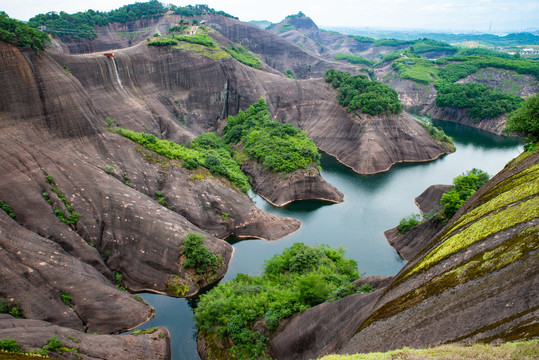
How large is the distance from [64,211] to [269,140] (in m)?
29.3

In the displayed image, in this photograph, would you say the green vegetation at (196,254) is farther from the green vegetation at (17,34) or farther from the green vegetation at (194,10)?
the green vegetation at (194,10)

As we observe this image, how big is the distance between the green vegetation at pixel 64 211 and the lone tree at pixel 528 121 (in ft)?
110

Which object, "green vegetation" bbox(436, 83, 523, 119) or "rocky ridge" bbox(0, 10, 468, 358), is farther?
"green vegetation" bbox(436, 83, 523, 119)

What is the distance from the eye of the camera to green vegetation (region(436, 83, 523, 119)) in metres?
75.3

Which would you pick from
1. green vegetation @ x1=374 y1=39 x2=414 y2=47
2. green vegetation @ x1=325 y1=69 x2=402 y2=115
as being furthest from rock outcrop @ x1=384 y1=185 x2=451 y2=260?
green vegetation @ x1=374 y1=39 x2=414 y2=47

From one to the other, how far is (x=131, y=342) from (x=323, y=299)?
40.4ft

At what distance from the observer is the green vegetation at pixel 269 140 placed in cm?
4641

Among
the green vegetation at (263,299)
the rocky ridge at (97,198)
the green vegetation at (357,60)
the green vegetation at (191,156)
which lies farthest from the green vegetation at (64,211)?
the green vegetation at (357,60)

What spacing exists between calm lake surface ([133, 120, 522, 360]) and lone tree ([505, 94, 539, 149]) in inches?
594

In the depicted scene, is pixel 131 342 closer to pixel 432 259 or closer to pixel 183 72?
pixel 432 259

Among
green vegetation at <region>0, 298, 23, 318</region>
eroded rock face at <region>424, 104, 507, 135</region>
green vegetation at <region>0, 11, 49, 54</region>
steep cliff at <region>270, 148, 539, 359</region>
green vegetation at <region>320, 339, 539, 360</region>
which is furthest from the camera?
eroded rock face at <region>424, 104, 507, 135</region>

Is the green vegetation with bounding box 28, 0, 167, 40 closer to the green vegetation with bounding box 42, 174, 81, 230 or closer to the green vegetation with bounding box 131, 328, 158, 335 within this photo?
the green vegetation with bounding box 42, 174, 81, 230

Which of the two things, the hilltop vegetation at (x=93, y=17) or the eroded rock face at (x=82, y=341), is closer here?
the eroded rock face at (x=82, y=341)

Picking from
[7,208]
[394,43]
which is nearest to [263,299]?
[7,208]
